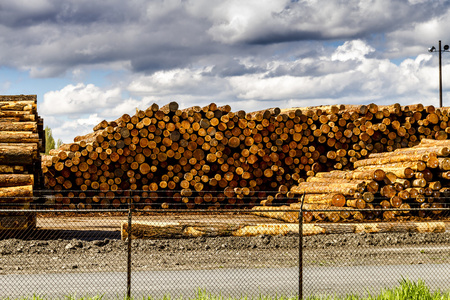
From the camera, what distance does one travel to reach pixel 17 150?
1295 centimetres

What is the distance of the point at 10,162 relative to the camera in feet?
42.3

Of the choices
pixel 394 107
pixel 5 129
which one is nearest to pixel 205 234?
pixel 5 129

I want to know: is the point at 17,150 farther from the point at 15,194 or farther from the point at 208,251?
the point at 208,251

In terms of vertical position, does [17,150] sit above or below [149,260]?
above

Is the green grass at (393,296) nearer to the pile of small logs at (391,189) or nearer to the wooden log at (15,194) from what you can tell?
the wooden log at (15,194)

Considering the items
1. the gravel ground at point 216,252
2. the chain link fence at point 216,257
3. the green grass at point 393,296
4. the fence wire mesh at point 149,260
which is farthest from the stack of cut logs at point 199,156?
the green grass at point 393,296

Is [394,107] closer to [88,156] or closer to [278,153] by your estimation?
[278,153]

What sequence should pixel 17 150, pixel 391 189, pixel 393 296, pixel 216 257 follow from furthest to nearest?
pixel 391 189 → pixel 17 150 → pixel 216 257 → pixel 393 296

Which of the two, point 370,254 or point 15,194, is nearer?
point 370,254

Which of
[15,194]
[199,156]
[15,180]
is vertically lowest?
[15,194]

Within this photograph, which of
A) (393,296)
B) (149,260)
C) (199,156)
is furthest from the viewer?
(199,156)

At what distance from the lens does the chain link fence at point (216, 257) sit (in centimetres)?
778

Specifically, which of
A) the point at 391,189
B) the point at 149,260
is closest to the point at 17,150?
the point at 149,260

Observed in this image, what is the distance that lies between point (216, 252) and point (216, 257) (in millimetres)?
430
